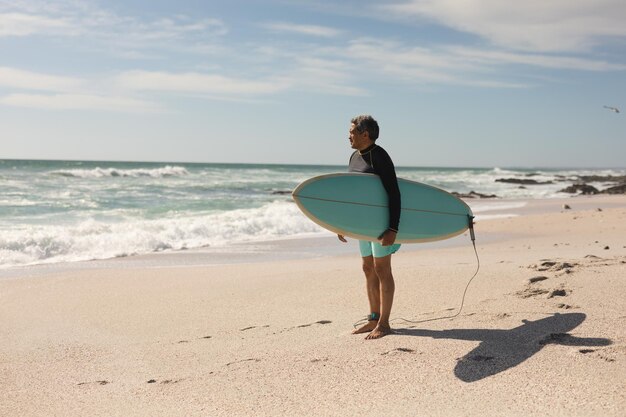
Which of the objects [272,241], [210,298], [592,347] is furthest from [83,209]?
[592,347]

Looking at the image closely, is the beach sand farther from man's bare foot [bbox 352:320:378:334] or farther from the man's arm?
the man's arm

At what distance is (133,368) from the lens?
374 centimetres

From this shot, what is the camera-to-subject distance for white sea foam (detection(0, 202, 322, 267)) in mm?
8816

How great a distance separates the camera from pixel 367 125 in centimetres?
380

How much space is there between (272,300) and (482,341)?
2384 mm

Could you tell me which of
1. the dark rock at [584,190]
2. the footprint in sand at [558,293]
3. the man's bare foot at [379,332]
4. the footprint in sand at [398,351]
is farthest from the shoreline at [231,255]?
the dark rock at [584,190]

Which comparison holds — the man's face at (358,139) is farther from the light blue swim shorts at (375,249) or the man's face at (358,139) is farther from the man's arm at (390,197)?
the light blue swim shorts at (375,249)

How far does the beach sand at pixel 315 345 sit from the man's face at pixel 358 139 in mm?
1249

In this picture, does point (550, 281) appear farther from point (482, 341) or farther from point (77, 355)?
point (77, 355)

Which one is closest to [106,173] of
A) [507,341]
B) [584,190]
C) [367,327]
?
[584,190]

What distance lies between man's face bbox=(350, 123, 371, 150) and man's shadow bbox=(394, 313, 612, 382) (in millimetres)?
1252

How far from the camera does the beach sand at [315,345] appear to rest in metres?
2.85

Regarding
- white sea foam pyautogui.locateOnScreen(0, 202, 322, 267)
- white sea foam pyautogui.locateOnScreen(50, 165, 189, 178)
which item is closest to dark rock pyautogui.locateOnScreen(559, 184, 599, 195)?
white sea foam pyautogui.locateOnScreen(0, 202, 322, 267)

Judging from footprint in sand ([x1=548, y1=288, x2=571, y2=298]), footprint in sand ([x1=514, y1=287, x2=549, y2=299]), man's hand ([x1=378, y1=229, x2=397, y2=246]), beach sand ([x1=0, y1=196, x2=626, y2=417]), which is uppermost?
man's hand ([x1=378, y1=229, x2=397, y2=246])
